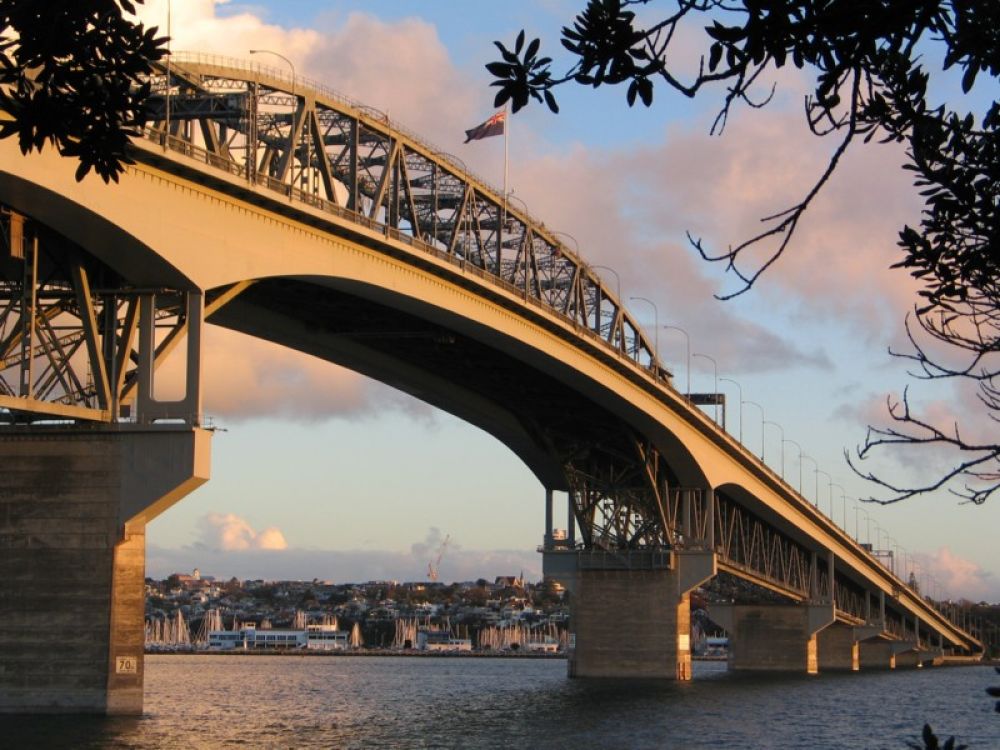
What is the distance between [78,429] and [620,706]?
31980 mm

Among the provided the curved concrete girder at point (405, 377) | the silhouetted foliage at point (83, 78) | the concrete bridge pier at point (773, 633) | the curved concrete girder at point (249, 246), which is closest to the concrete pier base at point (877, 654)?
the concrete bridge pier at point (773, 633)

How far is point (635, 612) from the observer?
91938 millimetres

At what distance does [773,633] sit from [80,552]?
A: 89561mm

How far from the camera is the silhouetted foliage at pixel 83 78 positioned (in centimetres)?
950

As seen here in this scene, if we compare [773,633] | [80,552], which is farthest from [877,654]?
[80,552]

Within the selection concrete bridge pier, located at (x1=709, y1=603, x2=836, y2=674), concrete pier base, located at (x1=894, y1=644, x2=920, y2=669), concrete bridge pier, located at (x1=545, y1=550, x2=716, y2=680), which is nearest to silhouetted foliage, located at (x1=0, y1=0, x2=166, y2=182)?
concrete bridge pier, located at (x1=545, y1=550, x2=716, y2=680)

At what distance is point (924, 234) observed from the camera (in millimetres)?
11375

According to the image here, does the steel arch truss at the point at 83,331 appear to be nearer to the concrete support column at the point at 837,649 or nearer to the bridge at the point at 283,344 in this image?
the bridge at the point at 283,344

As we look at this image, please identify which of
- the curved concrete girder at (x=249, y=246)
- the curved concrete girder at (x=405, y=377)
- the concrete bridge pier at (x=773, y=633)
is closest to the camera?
the curved concrete girder at (x=249, y=246)

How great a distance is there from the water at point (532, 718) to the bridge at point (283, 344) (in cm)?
368

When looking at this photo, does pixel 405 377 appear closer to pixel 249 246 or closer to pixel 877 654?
pixel 249 246

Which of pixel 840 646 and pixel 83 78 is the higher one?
pixel 83 78

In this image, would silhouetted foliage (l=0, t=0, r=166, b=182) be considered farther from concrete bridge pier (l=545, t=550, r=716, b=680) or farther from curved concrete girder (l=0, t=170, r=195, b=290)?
concrete bridge pier (l=545, t=550, r=716, b=680)

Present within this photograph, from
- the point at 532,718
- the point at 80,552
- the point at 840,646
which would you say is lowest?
the point at 532,718
